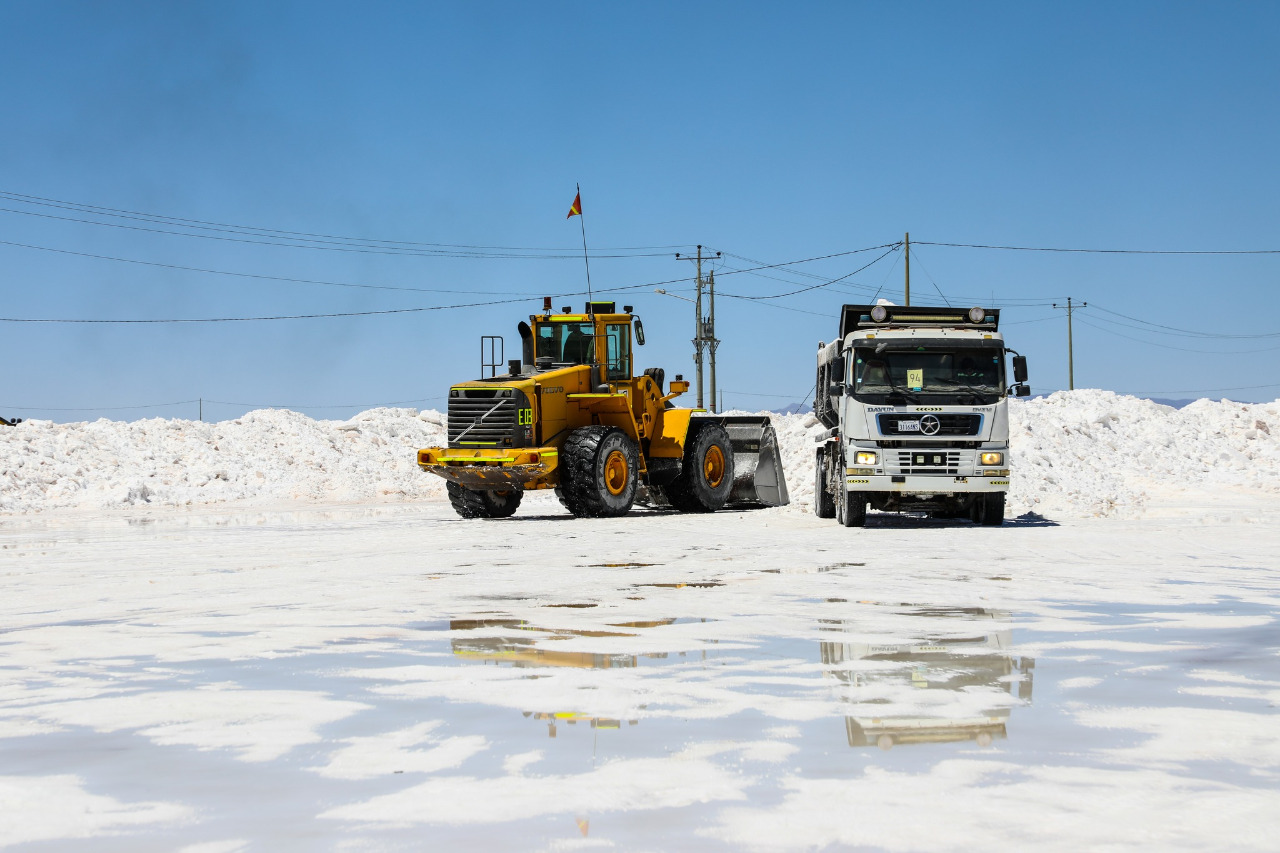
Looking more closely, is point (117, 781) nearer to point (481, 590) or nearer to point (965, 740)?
point (965, 740)

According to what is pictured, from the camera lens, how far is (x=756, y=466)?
26.8 meters

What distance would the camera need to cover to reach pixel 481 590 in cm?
1076

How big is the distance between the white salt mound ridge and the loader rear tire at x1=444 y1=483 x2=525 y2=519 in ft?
20.8

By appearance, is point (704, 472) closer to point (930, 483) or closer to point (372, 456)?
point (930, 483)

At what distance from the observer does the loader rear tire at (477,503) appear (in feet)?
75.3

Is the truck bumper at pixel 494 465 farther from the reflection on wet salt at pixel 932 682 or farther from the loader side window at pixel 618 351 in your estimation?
the reflection on wet salt at pixel 932 682

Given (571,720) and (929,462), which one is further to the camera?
(929,462)

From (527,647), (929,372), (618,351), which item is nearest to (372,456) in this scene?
(618,351)

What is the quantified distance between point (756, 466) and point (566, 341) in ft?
18.9

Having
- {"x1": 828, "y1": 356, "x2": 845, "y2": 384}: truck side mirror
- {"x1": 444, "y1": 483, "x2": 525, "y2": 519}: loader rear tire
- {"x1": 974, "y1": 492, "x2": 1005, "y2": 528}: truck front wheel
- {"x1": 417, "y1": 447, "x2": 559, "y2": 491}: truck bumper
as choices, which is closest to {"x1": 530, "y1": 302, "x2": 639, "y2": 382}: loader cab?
{"x1": 417, "y1": 447, "x2": 559, "y2": 491}: truck bumper

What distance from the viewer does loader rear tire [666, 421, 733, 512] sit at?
961 inches

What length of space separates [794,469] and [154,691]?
2480cm

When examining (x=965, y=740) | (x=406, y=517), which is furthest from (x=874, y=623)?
(x=406, y=517)

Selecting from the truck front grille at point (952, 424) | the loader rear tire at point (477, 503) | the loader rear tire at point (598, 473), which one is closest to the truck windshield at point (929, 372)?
the truck front grille at point (952, 424)
